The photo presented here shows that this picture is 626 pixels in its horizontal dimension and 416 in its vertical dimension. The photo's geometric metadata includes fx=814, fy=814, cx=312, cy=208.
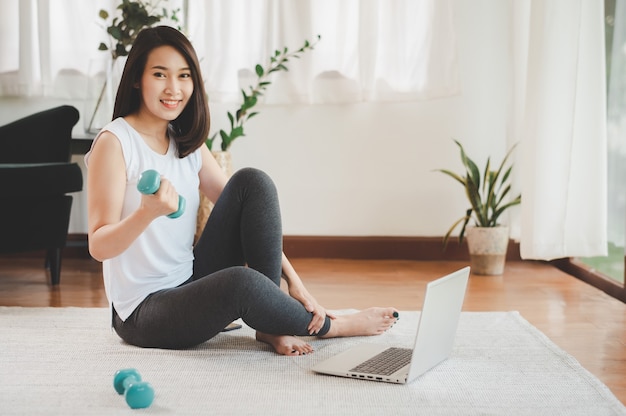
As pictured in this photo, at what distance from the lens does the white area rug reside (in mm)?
1454

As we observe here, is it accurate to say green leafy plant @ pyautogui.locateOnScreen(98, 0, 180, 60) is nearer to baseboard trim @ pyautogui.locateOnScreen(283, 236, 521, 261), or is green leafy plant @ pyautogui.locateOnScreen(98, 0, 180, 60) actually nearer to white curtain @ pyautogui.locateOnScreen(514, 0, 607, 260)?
baseboard trim @ pyautogui.locateOnScreen(283, 236, 521, 261)

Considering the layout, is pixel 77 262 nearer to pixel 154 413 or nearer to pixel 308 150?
pixel 308 150

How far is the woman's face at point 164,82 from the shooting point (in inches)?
69.0

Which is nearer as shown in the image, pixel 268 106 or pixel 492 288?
pixel 492 288

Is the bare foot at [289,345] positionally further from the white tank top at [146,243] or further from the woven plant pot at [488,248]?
the woven plant pot at [488,248]

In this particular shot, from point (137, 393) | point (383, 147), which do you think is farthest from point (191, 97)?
point (383, 147)

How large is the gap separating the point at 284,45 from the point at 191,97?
1536 millimetres

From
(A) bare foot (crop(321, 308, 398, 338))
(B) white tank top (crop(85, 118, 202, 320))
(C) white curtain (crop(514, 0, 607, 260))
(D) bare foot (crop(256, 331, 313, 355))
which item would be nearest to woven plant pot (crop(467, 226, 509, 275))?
(C) white curtain (crop(514, 0, 607, 260))

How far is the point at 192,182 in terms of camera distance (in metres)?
1.89

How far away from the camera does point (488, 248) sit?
119 inches

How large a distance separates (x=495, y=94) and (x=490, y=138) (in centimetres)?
18

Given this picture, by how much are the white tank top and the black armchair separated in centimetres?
94

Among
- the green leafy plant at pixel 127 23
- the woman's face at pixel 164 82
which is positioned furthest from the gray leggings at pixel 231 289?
the green leafy plant at pixel 127 23

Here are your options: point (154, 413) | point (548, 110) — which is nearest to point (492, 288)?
point (548, 110)
